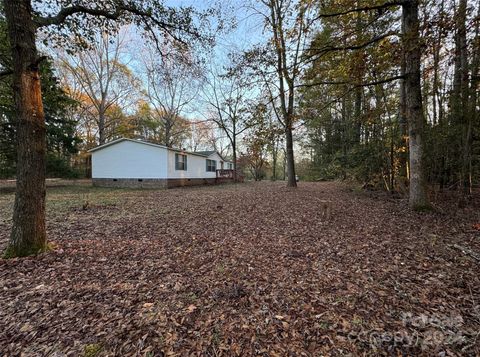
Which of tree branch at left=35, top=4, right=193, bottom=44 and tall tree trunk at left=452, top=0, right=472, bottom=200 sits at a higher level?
tree branch at left=35, top=4, right=193, bottom=44

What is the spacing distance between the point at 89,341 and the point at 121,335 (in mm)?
244

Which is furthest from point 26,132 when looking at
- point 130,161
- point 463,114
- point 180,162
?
point 180,162

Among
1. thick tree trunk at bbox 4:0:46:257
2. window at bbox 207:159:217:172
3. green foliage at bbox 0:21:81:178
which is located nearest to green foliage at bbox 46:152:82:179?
green foliage at bbox 0:21:81:178

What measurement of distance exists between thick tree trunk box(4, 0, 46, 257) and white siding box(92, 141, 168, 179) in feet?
40.6

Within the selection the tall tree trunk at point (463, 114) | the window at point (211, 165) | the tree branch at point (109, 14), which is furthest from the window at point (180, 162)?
the tall tree trunk at point (463, 114)

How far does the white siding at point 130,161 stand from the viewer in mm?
15555

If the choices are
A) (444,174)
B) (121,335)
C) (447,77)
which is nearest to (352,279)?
(121,335)

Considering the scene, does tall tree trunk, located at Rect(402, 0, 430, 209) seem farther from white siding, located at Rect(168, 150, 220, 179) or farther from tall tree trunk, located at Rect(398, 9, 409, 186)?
white siding, located at Rect(168, 150, 220, 179)

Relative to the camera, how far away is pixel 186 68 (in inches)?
252

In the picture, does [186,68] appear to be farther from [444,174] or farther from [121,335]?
[444,174]

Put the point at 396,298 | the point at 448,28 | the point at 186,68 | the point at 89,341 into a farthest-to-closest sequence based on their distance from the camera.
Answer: the point at 186,68 < the point at 448,28 < the point at 396,298 < the point at 89,341

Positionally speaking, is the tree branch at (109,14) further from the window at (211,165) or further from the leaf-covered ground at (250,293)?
the window at (211,165)

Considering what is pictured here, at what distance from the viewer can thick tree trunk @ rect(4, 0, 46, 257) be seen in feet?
10.3

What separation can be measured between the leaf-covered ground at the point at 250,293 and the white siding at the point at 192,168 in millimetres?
11558
